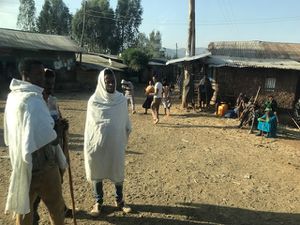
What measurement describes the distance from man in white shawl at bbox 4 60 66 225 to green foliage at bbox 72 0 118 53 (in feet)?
164

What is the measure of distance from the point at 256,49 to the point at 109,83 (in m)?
21.7

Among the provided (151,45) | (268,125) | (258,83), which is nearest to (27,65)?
(268,125)

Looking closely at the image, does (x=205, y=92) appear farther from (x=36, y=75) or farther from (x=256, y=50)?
(x=36, y=75)

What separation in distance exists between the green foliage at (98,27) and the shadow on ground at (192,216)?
48460mm

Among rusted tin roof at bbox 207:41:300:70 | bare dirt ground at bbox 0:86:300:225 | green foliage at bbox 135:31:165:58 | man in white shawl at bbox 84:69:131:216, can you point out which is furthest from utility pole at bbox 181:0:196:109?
green foliage at bbox 135:31:165:58

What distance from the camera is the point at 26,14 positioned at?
5859 cm

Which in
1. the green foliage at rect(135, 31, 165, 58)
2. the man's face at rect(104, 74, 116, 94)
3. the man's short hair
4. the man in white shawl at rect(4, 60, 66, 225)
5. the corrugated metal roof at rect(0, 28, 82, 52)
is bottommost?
the man in white shawl at rect(4, 60, 66, 225)

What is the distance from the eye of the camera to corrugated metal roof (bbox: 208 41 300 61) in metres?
23.4

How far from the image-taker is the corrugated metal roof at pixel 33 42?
2261 centimetres

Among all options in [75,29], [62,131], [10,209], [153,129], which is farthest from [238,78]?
[75,29]

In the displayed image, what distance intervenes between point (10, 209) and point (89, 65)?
24.7 metres

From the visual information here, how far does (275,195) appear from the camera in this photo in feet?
20.3

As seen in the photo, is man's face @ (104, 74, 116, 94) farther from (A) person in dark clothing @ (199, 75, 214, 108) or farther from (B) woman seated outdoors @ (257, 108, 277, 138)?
(A) person in dark clothing @ (199, 75, 214, 108)

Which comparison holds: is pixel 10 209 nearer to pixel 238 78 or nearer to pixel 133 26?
pixel 238 78
